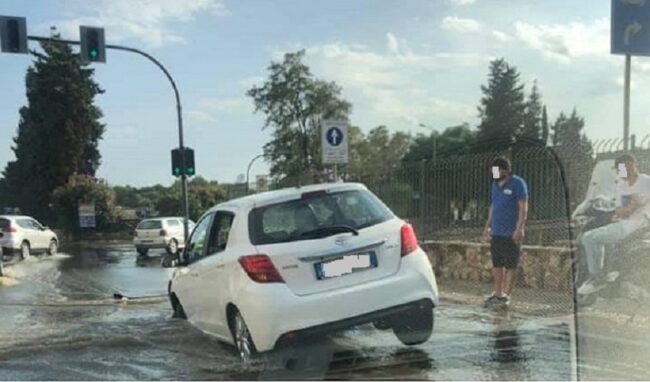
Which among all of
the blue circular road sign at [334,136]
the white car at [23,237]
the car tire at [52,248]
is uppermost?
the blue circular road sign at [334,136]

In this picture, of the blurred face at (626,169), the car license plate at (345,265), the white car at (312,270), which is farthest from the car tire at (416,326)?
the blurred face at (626,169)

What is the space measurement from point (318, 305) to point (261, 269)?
1.87ft

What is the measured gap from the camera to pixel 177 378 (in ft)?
22.2

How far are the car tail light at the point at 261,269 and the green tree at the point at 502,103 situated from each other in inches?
3515

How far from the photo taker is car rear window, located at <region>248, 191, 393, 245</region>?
6.90 metres

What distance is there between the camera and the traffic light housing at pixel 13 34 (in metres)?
19.5

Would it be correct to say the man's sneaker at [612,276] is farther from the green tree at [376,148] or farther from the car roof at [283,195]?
the green tree at [376,148]

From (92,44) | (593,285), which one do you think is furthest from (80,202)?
(593,285)

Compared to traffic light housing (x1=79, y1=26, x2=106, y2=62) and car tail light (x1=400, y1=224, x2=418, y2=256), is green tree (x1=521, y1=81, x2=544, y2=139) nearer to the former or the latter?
traffic light housing (x1=79, y1=26, x2=106, y2=62)

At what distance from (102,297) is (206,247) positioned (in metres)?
7.92

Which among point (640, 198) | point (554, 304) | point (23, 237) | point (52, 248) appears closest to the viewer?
point (640, 198)

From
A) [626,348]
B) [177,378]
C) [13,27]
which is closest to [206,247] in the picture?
[177,378]

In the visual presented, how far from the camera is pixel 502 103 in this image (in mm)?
95750

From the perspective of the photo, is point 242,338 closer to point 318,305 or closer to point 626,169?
point 318,305
